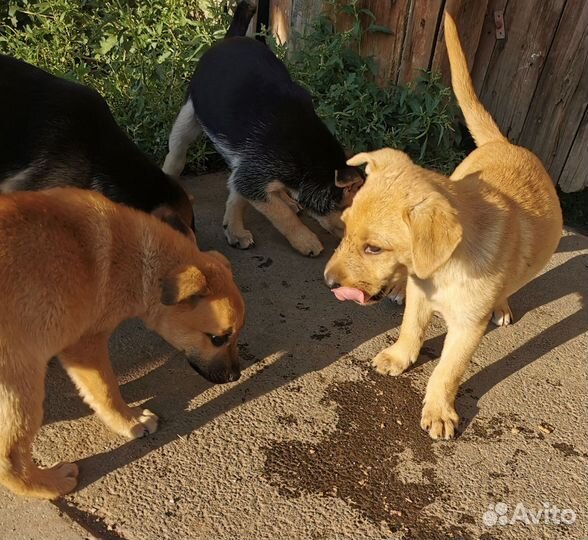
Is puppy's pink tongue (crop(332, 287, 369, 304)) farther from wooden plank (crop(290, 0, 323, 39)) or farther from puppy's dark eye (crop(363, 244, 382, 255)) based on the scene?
wooden plank (crop(290, 0, 323, 39))

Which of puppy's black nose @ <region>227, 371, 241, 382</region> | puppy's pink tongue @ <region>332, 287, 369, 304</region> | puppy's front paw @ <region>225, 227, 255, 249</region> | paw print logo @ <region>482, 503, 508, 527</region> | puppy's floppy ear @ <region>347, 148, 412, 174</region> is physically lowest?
paw print logo @ <region>482, 503, 508, 527</region>

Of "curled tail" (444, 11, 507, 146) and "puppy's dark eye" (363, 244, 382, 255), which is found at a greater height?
"curled tail" (444, 11, 507, 146)

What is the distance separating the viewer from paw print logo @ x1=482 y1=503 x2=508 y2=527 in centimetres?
291

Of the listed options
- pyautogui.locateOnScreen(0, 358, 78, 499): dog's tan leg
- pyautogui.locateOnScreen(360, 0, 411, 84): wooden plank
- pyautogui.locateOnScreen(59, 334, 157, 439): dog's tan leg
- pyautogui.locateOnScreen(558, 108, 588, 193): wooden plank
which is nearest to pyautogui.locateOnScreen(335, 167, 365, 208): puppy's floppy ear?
pyautogui.locateOnScreen(360, 0, 411, 84): wooden plank

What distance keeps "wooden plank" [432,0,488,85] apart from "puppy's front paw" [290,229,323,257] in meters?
2.14

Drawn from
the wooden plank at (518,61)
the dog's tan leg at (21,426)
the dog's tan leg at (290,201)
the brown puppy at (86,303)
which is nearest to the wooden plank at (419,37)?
the wooden plank at (518,61)

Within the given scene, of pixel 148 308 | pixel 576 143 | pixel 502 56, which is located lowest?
pixel 148 308

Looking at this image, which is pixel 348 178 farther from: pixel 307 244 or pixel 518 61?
pixel 518 61

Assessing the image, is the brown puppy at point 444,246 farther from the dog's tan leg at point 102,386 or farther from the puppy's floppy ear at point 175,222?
the dog's tan leg at point 102,386

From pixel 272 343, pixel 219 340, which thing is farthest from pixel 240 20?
pixel 219 340

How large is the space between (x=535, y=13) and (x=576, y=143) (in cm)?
127

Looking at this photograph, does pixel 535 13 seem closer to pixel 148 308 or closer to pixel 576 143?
pixel 576 143

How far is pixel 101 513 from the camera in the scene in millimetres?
2732

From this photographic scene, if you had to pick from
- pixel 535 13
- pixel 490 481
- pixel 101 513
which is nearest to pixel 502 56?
pixel 535 13
